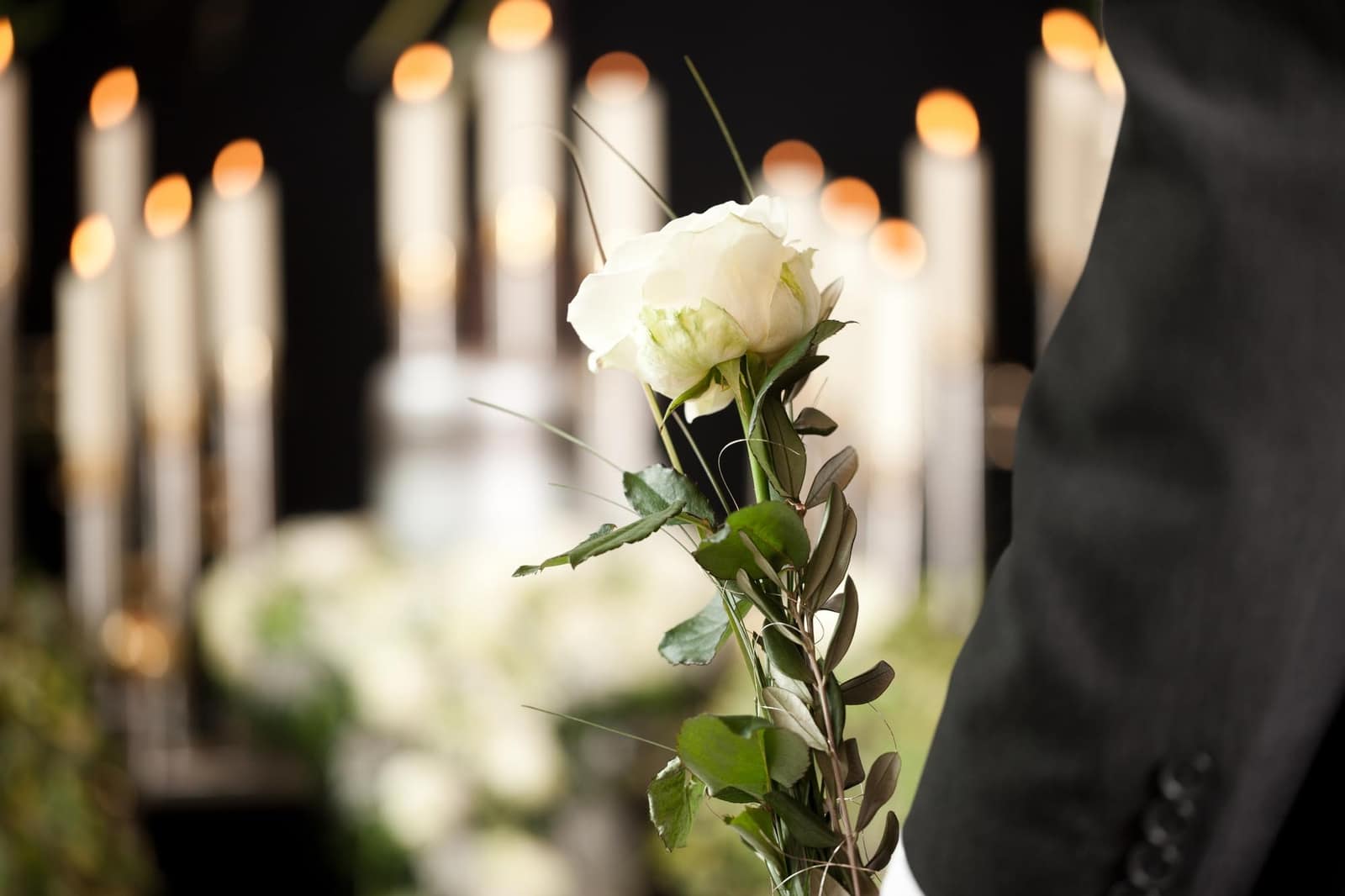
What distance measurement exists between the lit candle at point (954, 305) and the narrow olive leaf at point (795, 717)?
106 centimetres

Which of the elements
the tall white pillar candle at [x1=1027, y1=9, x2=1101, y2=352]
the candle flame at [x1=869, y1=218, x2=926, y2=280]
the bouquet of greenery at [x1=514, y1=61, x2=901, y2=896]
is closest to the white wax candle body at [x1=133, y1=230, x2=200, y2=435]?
the candle flame at [x1=869, y1=218, x2=926, y2=280]

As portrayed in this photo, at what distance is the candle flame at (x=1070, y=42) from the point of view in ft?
4.49

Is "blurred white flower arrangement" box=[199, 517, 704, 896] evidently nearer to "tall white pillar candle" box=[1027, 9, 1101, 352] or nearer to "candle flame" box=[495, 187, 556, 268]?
"candle flame" box=[495, 187, 556, 268]

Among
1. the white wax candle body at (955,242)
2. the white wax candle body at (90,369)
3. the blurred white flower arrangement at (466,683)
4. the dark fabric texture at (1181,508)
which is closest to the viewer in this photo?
the dark fabric texture at (1181,508)

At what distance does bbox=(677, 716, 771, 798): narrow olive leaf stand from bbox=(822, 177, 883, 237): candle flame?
1155mm

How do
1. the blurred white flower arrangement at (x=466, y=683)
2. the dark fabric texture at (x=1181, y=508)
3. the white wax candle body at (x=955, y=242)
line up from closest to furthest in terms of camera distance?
the dark fabric texture at (x=1181, y=508) < the blurred white flower arrangement at (x=466, y=683) < the white wax candle body at (x=955, y=242)

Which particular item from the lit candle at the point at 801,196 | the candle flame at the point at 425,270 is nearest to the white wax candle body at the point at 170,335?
the candle flame at the point at 425,270

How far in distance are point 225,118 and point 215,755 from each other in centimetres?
114

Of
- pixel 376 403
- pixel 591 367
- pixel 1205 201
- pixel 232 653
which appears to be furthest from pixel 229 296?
pixel 1205 201

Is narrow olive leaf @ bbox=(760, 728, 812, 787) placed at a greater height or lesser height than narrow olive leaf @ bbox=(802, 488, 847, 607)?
lesser

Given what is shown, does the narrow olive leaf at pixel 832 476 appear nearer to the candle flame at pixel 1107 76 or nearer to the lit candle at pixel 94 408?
the candle flame at pixel 1107 76

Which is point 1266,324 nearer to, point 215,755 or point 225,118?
point 215,755

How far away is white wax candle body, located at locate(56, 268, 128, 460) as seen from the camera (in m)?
1.15

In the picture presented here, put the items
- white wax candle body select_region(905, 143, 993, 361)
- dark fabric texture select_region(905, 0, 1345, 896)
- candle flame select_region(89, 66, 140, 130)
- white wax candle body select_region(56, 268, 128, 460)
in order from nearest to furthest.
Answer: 1. dark fabric texture select_region(905, 0, 1345, 896)
2. white wax candle body select_region(56, 268, 128, 460)
3. candle flame select_region(89, 66, 140, 130)
4. white wax candle body select_region(905, 143, 993, 361)
